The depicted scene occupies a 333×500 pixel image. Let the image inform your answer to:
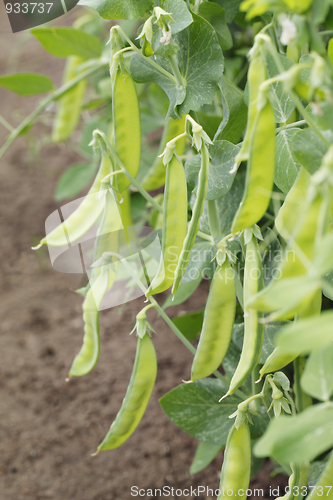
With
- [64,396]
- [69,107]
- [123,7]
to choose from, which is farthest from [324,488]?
[69,107]

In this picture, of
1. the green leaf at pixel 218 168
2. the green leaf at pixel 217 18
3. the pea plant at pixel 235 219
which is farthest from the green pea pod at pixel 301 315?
the green leaf at pixel 217 18

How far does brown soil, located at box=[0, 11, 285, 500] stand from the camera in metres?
1.16

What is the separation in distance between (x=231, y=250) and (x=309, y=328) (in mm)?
418

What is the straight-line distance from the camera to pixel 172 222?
27.3 inches

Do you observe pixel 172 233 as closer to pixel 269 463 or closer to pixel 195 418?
pixel 195 418

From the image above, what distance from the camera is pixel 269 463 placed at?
1114mm

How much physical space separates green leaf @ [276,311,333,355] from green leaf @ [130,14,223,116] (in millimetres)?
465

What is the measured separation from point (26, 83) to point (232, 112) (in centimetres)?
72

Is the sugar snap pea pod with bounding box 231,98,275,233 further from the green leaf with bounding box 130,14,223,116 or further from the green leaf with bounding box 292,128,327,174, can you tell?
the green leaf with bounding box 130,14,223,116

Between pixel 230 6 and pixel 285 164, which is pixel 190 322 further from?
pixel 230 6

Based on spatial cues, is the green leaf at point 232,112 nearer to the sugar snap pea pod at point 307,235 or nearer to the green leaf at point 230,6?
the green leaf at point 230,6

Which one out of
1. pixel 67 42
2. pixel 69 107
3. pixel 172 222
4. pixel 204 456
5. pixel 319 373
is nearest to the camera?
pixel 319 373

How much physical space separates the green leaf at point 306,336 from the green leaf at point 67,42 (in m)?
0.99

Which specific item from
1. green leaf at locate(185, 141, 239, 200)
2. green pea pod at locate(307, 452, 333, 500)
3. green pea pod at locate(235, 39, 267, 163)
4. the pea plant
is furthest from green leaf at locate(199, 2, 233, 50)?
green pea pod at locate(307, 452, 333, 500)
